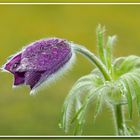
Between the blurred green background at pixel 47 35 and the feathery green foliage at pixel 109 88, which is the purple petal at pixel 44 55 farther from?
the blurred green background at pixel 47 35

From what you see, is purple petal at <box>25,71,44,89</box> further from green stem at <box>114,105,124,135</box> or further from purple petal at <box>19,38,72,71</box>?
green stem at <box>114,105,124,135</box>

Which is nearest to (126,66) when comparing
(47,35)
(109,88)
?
(109,88)

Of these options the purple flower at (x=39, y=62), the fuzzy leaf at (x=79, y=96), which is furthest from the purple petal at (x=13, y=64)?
the fuzzy leaf at (x=79, y=96)

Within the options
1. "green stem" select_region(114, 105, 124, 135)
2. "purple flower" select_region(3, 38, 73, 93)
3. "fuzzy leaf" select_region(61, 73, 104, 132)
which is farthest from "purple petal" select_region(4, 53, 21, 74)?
"green stem" select_region(114, 105, 124, 135)

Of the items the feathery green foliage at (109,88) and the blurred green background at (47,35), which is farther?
the blurred green background at (47,35)

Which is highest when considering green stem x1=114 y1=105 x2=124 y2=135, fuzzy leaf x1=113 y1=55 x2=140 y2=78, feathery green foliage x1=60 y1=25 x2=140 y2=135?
fuzzy leaf x1=113 y1=55 x2=140 y2=78

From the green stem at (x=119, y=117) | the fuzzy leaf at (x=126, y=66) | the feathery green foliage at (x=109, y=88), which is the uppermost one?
the fuzzy leaf at (x=126, y=66)
